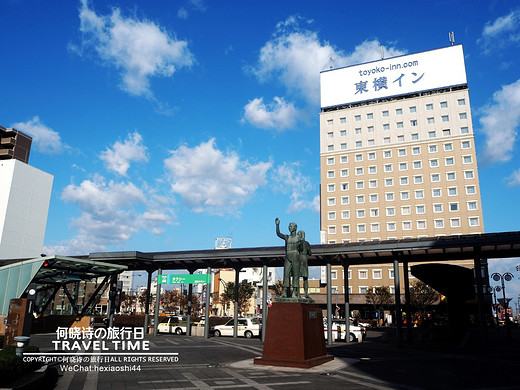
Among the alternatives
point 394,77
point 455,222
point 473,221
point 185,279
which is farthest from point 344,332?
point 394,77

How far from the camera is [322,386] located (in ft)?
38.9

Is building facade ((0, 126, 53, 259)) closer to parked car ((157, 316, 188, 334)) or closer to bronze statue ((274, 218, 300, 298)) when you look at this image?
parked car ((157, 316, 188, 334))

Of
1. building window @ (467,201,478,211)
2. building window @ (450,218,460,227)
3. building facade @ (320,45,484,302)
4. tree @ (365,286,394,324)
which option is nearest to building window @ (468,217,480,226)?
building facade @ (320,45,484,302)

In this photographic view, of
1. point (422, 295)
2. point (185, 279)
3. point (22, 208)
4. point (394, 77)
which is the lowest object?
point (422, 295)

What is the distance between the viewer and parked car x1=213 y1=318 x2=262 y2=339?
3378 centimetres

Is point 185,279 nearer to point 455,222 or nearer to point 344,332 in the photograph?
point 344,332

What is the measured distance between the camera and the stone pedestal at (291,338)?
1563cm

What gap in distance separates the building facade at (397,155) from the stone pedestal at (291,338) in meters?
59.6

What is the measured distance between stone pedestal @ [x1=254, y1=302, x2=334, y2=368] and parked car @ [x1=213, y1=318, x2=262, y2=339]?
17.5 metres

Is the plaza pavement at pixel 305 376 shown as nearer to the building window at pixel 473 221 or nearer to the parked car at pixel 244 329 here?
the parked car at pixel 244 329

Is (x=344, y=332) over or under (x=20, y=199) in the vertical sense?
under

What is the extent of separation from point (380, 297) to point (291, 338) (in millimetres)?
54156

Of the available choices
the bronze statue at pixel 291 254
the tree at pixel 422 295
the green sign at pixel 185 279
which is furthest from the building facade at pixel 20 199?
the bronze statue at pixel 291 254

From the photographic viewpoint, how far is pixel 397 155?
77125mm
